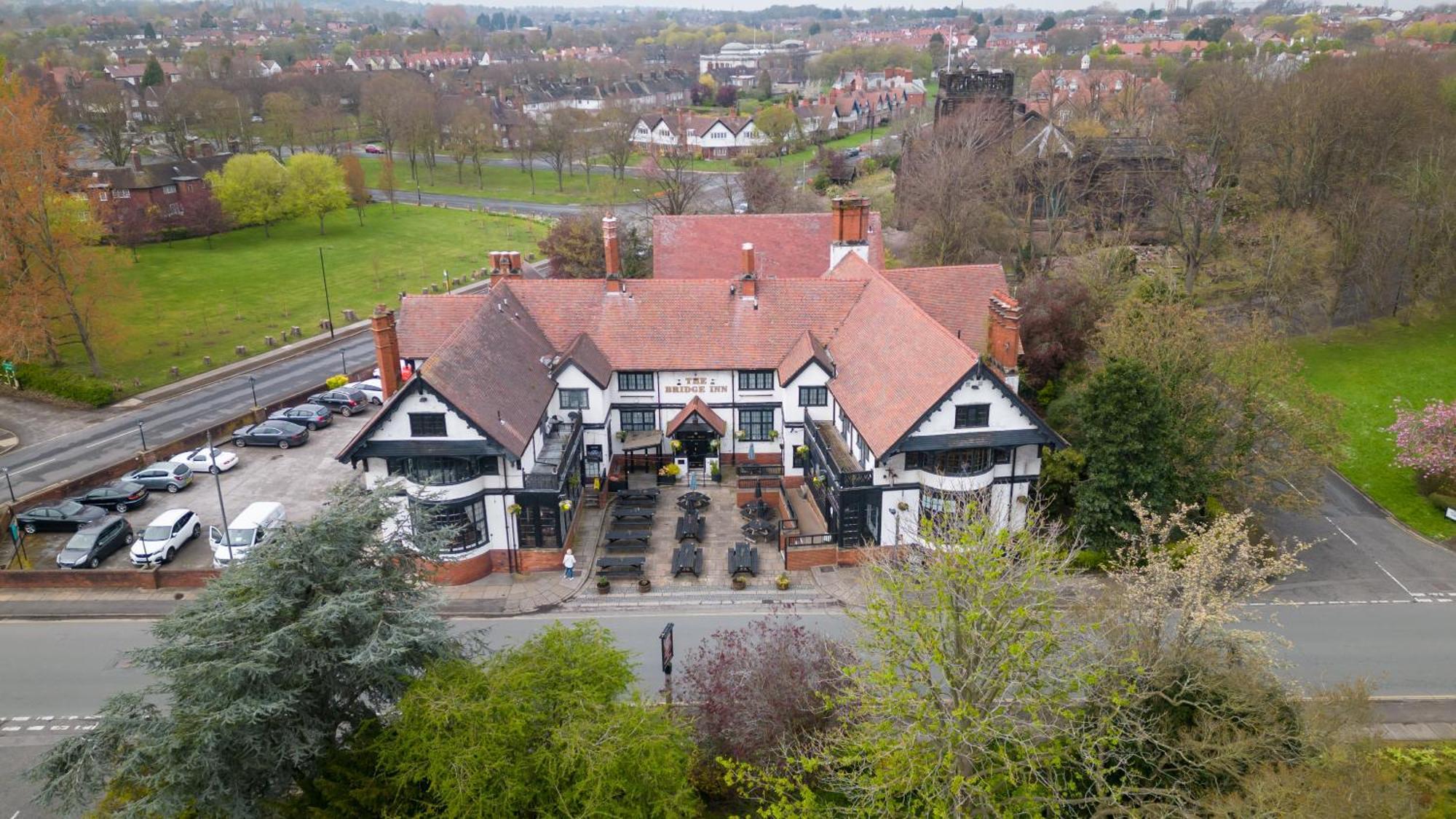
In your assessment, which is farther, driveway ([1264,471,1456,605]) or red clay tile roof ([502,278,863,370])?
red clay tile roof ([502,278,863,370])

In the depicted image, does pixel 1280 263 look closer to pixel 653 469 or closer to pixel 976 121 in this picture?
pixel 976 121

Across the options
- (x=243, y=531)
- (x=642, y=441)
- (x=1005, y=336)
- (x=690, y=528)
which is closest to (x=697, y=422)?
(x=642, y=441)

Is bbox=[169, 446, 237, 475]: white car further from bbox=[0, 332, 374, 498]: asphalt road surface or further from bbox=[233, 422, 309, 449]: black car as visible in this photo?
bbox=[0, 332, 374, 498]: asphalt road surface

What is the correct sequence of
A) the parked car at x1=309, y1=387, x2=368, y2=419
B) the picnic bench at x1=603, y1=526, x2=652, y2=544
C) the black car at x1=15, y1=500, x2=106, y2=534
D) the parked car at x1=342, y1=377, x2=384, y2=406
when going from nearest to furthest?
the picnic bench at x1=603, y1=526, x2=652, y2=544
the black car at x1=15, y1=500, x2=106, y2=534
the parked car at x1=309, y1=387, x2=368, y2=419
the parked car at x1=342, y1=377, x2=384, y2=406

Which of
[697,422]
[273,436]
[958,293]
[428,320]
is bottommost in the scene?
[273,436]

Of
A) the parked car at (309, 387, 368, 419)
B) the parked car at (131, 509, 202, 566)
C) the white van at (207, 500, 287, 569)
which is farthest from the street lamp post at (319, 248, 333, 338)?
the white van at (207, 500, 287, 569)

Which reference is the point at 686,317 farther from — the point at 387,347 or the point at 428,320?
the point at 387,347
